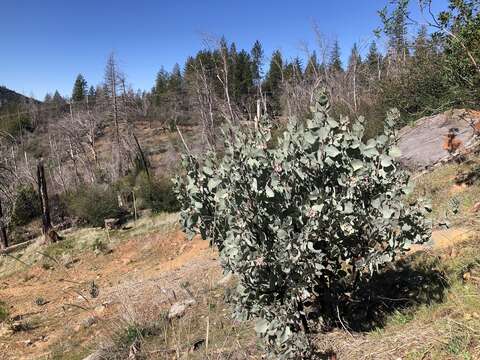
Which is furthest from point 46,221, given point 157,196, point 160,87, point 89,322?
point 160,87

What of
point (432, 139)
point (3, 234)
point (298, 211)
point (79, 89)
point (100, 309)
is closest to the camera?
point (298, 211)

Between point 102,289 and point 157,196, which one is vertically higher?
point 157,196

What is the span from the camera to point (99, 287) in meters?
8.95

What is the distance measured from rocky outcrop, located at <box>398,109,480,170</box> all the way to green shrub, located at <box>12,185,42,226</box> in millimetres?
18769

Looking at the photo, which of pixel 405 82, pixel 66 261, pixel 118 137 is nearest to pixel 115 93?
pixel 118 137

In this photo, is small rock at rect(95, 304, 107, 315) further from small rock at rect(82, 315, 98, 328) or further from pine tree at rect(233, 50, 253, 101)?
pine tree at rect(233, 50, 253, 101)

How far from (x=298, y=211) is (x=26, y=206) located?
23.1 metres

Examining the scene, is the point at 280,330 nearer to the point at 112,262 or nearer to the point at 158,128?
the point at 112,262

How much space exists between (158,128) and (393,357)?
52401mm

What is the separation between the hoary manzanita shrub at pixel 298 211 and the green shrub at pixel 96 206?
1340 centimetres

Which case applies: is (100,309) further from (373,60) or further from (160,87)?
(160,87)

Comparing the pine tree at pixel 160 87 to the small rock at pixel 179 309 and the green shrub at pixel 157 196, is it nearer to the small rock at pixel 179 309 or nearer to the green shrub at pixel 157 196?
the green shrub at pixel 157 196

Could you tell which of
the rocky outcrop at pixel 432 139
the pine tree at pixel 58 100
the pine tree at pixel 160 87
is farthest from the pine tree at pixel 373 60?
the pine tree at pixel 58 100

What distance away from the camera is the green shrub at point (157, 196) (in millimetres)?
14820
